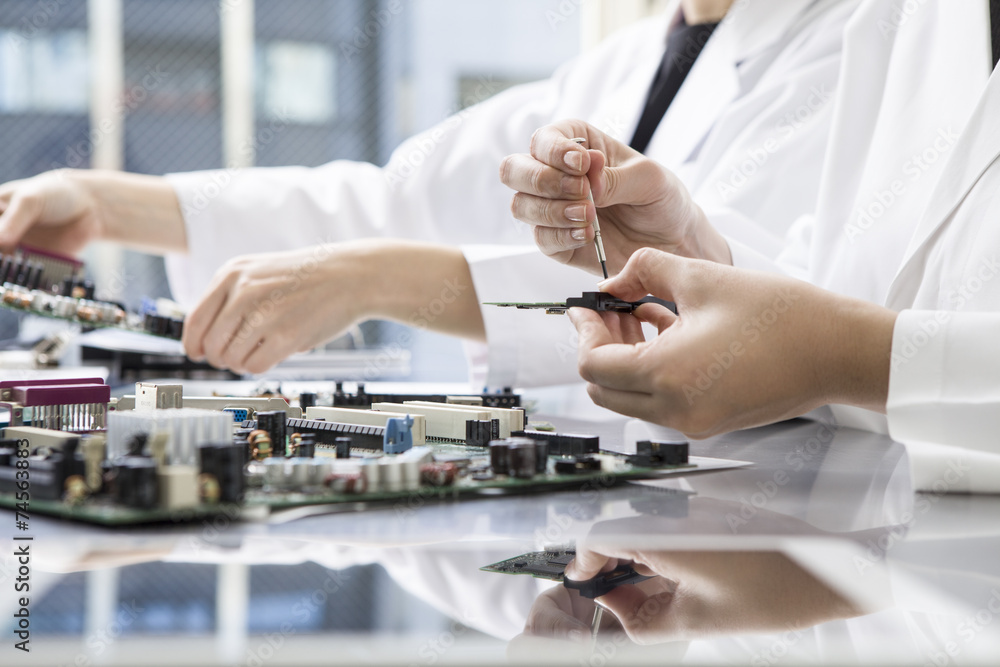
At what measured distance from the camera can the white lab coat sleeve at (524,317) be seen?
84 centimetres

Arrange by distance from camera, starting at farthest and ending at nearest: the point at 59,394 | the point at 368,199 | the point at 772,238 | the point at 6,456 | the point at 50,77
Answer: the point at 50,77
the point at 368,199
the point at 772,238
the point at 59,394
the point at 6,456

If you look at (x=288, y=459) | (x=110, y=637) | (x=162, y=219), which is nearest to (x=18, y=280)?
(x=162, y=219)

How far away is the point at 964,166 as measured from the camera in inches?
23.5

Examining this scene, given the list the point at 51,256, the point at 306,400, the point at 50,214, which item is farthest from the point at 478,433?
the point at 50,214

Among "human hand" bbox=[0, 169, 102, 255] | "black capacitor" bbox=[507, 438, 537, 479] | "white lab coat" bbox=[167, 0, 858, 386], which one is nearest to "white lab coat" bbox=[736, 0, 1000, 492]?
"white lab coat" bbox=[167, 0, 858, 386]

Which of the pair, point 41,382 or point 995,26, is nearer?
point 41,382

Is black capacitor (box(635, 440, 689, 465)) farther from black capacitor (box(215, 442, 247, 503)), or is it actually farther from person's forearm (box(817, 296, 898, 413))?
black capacitor (box(215, 442, 247, 503))

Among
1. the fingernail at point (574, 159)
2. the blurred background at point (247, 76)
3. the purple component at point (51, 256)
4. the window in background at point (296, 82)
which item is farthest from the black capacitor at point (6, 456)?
the window in background at point (296, 82)

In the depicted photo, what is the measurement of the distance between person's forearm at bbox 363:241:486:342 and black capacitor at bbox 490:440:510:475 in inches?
17.3

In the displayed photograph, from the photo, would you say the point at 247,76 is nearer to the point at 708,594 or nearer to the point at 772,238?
the point at 772,238

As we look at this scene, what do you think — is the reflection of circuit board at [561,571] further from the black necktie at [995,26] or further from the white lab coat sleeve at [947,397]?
the black necktie at [995,26]

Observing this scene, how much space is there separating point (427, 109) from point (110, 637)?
2808 mm

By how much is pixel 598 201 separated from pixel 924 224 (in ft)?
0.76

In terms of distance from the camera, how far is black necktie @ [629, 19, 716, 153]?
1.12m
